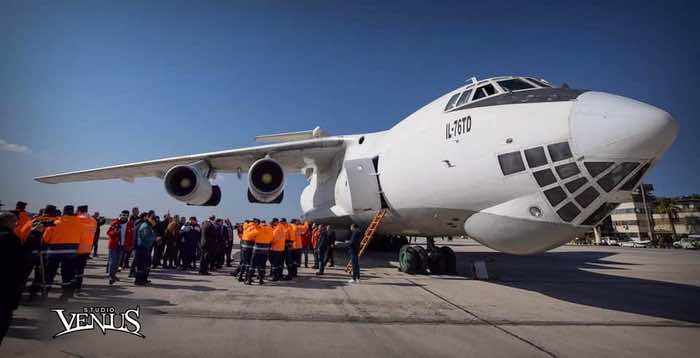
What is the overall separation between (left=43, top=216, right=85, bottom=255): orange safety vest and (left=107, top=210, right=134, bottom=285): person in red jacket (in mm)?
1417

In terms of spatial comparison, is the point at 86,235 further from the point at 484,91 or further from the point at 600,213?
the point at 600,213

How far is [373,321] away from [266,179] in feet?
19.5

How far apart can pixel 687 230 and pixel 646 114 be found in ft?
252

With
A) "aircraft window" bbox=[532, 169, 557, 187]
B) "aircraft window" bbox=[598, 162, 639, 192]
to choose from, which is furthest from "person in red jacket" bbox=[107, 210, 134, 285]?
"aircraft window" bbox=[598, 162, 639, 192]

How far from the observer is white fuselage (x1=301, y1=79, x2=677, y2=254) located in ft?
14.2

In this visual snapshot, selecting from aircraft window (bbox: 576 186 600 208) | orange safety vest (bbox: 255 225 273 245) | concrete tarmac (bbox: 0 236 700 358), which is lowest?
concrete tarmac (bbox: 0 236 700 358)

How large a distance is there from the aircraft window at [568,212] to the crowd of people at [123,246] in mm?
4219

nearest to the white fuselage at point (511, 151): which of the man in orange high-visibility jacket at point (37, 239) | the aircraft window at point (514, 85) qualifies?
the aircraft window at point (514, 85)

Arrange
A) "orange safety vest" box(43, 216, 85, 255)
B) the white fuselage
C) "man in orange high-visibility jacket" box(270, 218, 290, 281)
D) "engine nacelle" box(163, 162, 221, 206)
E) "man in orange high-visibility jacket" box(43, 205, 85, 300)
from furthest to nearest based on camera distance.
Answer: "engine nacelle" box(163, 162, 221, 206)
"man in orange high-visibility jacket" box(270, 218, 290, 281)
"orange safety vest" box(43, 216, 85, 255)
"man in orange high-visibility jacket" box(43, 205, 85, 300)
the white fuselage

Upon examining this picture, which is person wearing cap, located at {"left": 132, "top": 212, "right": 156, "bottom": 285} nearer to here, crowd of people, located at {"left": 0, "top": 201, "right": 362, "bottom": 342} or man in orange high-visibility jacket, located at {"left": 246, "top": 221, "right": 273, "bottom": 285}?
crowd of people, located at {"left": 0, "top": 201, "right": 362, "bottom": 342}

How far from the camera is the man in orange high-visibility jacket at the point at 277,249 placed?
767cm

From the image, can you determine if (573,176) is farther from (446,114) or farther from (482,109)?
(446,114)

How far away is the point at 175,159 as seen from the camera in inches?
422

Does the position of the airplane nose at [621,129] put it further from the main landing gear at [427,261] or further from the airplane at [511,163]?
the main landing gear at [427,261]
